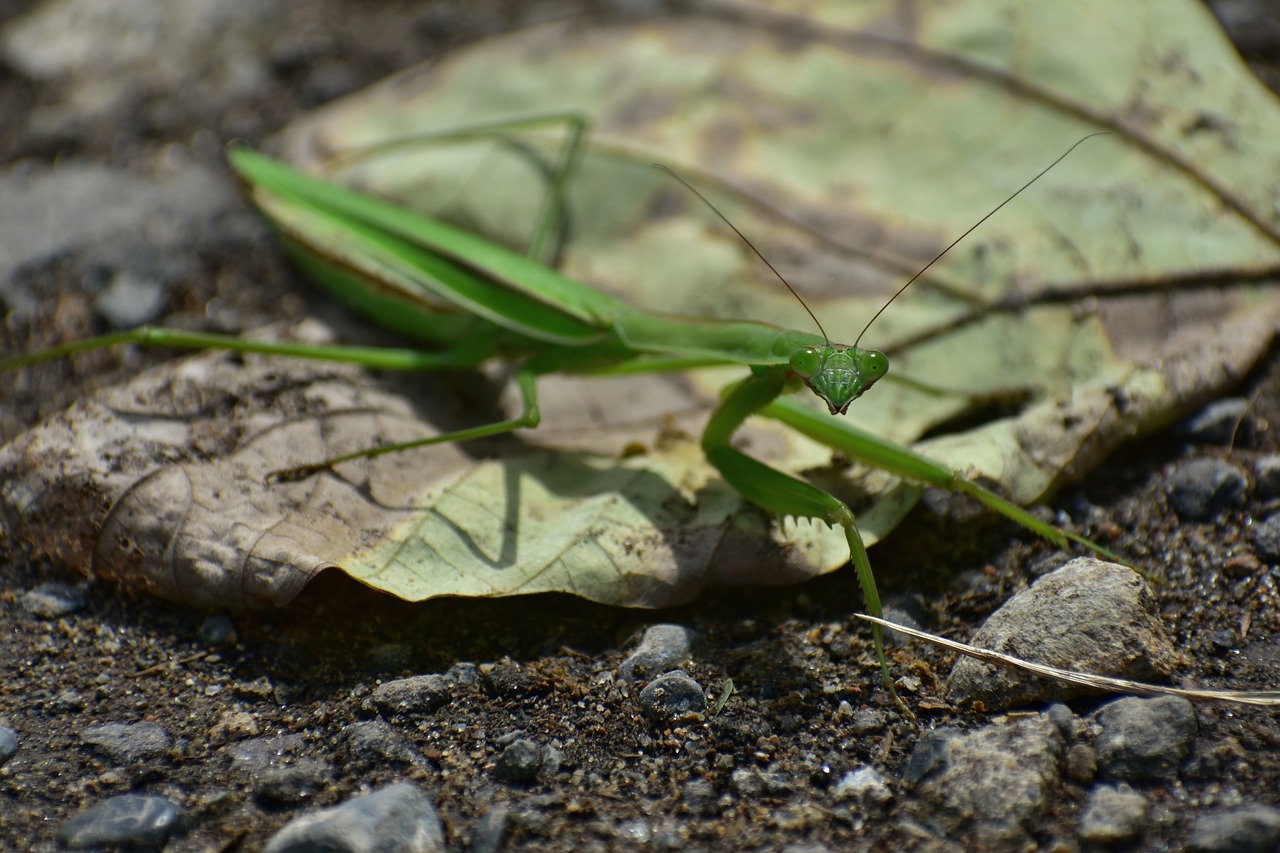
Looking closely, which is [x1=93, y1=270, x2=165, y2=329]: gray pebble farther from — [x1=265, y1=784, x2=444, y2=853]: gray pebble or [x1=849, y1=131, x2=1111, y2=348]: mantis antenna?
[x1=265, y1=784, x2=444, y2=853]: gray pebble

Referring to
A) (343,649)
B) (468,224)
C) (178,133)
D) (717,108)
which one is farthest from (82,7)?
(343,649)

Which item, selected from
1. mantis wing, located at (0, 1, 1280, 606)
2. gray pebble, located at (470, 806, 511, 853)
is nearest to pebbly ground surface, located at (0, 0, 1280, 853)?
gray pebble, located at (470, 806, 511, 853)

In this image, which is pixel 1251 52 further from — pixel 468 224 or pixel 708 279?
pixel 468 224

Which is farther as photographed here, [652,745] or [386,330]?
[386,330]

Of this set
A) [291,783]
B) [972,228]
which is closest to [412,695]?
[291,783]

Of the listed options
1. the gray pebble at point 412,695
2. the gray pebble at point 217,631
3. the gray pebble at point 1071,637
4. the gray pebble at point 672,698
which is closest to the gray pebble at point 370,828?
the gray pebble at point 412,695

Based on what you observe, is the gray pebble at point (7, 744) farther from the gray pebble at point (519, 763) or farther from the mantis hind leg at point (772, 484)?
the mantis hind leg at point (772, 484)

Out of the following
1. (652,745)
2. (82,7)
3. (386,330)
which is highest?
(82,7)
